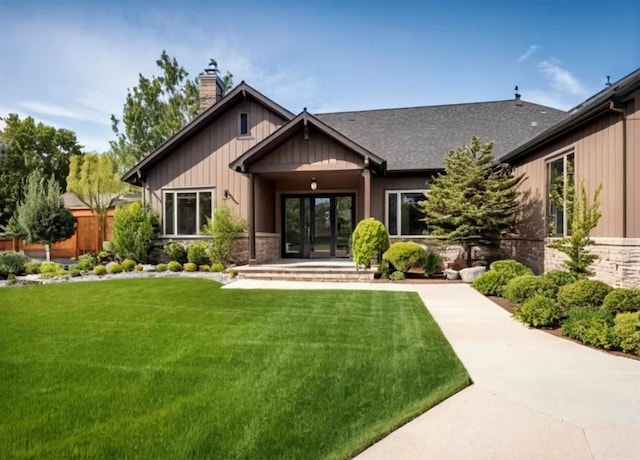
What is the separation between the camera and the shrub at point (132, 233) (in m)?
13.2

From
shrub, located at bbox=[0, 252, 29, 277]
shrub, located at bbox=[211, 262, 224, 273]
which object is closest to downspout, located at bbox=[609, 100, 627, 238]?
shrub, located at bbox=[211, 262, 224, 273]

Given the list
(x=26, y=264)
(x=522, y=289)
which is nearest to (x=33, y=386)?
Result: (x=522, y=289)

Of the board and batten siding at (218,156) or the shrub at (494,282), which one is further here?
the board and batten siding at (218,156)

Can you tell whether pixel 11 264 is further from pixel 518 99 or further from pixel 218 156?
pixel 518 99

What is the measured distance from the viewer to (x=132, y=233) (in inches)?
522

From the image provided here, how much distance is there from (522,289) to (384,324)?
9.74 feet

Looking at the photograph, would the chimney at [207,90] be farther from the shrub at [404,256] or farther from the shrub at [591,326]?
the shrub at [591,326]

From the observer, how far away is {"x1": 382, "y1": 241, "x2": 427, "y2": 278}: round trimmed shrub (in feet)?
34.4

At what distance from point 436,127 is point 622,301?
1116 cm

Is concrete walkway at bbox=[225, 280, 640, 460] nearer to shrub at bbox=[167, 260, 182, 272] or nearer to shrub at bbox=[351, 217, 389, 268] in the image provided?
shrub at bbox=[351, 217, 389, 268]

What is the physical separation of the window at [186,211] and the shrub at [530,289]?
1007 cm

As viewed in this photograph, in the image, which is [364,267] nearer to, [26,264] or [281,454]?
[281,454]

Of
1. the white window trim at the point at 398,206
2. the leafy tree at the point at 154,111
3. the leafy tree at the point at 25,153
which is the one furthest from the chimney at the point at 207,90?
the leafy tree at the point at 25,153

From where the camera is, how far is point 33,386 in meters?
3.59
